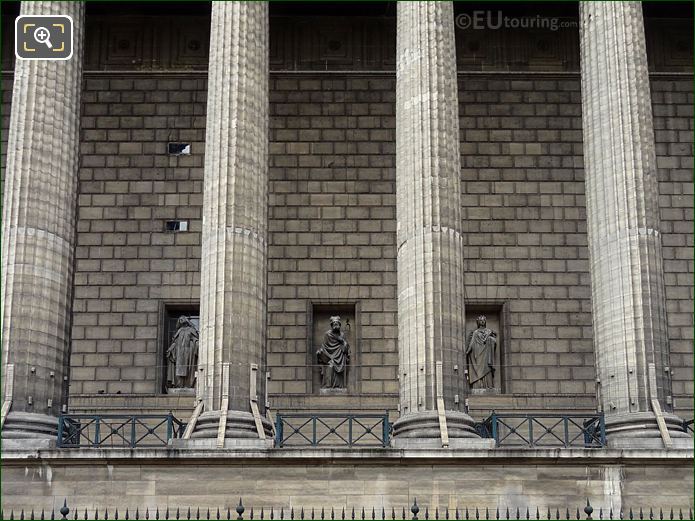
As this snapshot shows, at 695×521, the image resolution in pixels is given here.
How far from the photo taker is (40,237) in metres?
31.6

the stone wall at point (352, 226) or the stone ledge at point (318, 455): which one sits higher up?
the stone wall at point (352, 226)

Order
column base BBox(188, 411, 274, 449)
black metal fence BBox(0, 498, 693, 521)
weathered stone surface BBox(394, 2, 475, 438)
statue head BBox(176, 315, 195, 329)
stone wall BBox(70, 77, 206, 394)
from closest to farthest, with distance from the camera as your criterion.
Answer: black metal fence BBox(0, 498, 693, 521), column base BBox(188, 411, 274, 449), weathered stone surface BBox(394, 2, 475, 438), stone wall BBox(70, 77, 206, 394), statue head BBox(176, 315, 195, 329)

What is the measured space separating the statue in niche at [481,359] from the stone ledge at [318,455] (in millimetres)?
8785

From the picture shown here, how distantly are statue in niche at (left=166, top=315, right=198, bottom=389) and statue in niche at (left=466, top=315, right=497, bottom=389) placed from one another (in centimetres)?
756

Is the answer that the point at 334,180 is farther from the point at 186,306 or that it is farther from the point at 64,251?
the point at 64,251

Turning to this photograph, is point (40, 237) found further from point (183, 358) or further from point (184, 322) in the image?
point (184, 322)

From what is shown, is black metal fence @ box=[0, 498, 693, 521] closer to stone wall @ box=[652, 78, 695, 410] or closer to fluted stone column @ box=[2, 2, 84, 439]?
fluted stone column @ box=[2, 2, 84, 439]

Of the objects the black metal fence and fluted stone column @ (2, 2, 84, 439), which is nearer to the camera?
the black metal fence

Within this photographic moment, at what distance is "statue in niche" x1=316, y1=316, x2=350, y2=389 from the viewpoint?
37.7 m

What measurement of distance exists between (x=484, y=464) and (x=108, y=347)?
13330mm

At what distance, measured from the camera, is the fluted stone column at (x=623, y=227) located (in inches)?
1211

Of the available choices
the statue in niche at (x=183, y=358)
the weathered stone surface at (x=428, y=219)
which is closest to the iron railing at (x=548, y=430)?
the weathered stone surface at (x=428, y=219)

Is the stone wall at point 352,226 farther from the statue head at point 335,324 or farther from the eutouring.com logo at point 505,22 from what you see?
the eutouring.com logo at point 505,22

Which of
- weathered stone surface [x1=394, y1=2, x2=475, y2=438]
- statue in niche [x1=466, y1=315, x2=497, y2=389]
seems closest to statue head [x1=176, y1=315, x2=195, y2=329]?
statue in niche [x1=466, y1=315, x2=497, y2=389]
